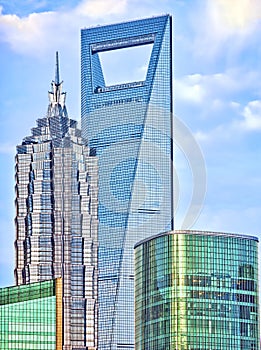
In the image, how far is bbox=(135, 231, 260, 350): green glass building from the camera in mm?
137875

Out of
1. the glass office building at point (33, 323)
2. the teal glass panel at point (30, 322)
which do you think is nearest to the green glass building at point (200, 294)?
the glass office building at point (33, 323)

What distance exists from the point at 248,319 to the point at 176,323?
26.2 ft

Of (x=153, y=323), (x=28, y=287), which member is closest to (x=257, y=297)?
(x=153, y=323)

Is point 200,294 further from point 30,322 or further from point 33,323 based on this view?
point 30,322

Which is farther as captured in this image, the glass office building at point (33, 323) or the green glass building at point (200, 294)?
the green glass building at point (200, 294)

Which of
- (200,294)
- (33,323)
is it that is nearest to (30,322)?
(33,323)

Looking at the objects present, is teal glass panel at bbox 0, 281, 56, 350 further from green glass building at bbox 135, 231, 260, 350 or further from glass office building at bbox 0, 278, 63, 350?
green glass building at bbox 135, 231, 260, 350

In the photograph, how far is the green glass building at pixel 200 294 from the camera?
5428 inches

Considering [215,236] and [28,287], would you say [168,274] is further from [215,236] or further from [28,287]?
[28,287]

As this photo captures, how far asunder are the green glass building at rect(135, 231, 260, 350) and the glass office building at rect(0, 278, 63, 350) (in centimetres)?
2550

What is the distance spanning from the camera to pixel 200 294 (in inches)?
5443

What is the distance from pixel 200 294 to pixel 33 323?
28.7 meters

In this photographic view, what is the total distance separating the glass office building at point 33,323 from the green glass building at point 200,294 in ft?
83.6

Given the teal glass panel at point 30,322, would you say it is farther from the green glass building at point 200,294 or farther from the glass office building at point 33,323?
the green glass building at point 200,294
